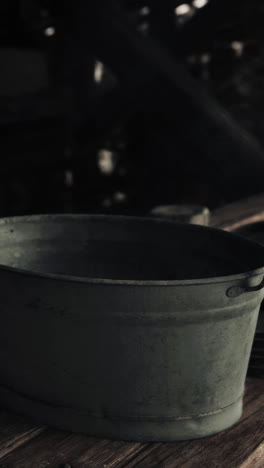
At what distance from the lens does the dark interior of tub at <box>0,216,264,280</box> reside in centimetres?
213

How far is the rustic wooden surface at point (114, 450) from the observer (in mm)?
1719

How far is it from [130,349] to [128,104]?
11.3 feet

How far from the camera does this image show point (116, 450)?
5.81 ft

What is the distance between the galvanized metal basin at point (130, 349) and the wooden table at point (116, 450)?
27 mm

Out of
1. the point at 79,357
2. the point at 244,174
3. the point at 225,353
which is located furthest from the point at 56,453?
the point at 244,174

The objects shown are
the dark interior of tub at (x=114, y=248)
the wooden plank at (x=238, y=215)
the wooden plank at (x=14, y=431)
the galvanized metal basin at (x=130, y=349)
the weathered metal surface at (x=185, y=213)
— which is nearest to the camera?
the galvanized metal basin at (x=130, y=349)

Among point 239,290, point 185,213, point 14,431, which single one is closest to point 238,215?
point 185,213

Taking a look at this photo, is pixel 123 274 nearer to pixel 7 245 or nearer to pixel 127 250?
pixel 127 250

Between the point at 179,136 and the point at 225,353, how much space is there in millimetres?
3370

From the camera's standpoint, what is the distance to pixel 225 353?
1.77 m

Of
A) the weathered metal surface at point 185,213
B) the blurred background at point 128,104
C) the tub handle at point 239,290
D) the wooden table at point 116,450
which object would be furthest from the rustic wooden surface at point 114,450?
the blurred background at point 128,104

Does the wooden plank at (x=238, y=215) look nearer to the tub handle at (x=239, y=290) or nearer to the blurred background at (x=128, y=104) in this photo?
the blurred background at (x=128, y=104)

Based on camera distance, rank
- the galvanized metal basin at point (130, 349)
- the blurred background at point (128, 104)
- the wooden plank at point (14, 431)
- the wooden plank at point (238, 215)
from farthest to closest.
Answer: the blurred background at point (128, 104) < the wooden plank at point (238, 215) < the wooden plank at point (14, 431) < the galvanized metal basin at point (130, 349)

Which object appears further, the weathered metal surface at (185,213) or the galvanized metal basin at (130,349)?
the weathered metal surface at (185,213)
